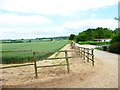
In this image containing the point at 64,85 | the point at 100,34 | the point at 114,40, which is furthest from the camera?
the point at 100,34

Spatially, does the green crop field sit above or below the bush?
below

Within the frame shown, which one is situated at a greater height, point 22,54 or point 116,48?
point 116,48

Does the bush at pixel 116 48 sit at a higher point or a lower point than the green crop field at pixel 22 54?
higher

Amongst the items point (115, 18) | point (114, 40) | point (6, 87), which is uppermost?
point (115, 18)

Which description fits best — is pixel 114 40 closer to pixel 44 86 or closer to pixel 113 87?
pixel 113 87

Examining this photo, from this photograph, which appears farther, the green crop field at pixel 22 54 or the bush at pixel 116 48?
the bush at pixel 116 48

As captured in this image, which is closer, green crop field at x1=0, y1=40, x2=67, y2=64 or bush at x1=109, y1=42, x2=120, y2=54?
green crop field at x1=0, y1=40, x2=67, y2=64

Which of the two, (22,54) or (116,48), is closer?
(116,48)

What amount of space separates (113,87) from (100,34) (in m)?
74.6

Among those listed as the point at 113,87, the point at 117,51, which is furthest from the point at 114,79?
the point at 117,51

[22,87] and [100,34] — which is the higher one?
[100,34]

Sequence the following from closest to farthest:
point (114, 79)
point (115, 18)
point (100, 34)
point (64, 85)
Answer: point (64, 85) < point (114, 79) < point (115, 18) < point (100, 34)

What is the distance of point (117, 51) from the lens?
45.7ft

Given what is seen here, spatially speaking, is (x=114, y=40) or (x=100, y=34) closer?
(x=114, y=40)
